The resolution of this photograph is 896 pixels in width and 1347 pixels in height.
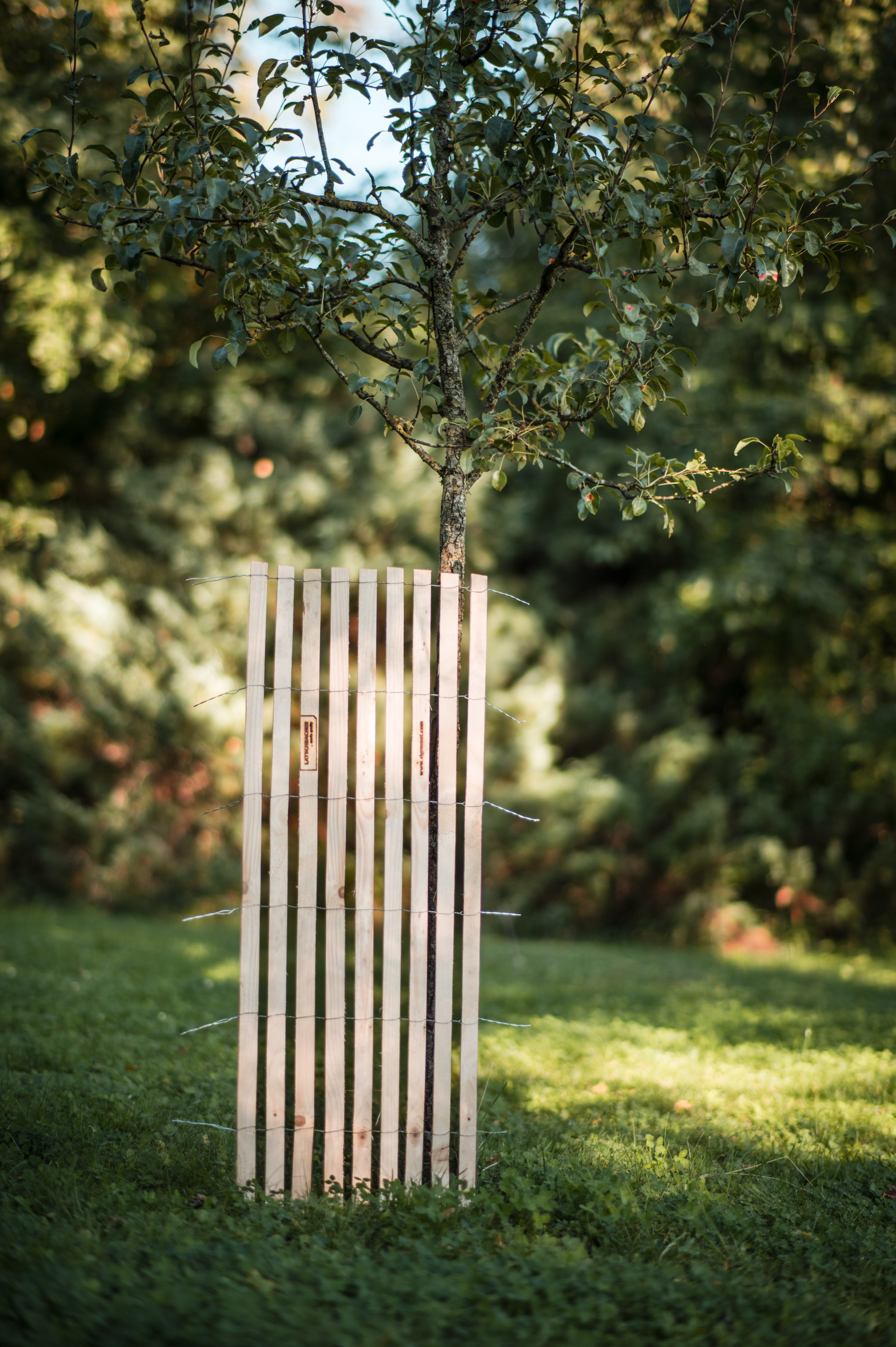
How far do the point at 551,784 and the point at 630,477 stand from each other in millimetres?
8757

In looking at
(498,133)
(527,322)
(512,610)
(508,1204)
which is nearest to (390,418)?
(527,322)

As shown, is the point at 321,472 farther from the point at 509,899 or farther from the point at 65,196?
the point at 65,196

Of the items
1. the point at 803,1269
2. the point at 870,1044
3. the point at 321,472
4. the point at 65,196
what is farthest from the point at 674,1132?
the point at 321,472

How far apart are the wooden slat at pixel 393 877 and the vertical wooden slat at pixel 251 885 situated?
466 millimetres

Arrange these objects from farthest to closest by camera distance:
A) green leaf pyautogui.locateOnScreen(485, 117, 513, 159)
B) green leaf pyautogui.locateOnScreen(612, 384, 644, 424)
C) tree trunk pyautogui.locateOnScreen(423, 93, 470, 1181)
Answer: tree trunk pyautogui.locateOnScreen(423, 93, 470, 1181), green leaf pyautogui.locateOnScreen(612, 384, 644, 424), green leaf pyautogui.locateOnScreen(485, 117, 513, 159)

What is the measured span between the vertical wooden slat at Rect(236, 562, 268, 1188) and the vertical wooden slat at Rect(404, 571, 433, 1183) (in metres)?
0.56

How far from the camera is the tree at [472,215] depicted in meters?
3.69

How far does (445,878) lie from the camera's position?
3756 millimetres

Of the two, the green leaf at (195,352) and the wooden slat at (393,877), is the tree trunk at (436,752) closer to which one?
the wooden slat at (393,877)

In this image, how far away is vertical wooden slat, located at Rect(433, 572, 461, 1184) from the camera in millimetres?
3727

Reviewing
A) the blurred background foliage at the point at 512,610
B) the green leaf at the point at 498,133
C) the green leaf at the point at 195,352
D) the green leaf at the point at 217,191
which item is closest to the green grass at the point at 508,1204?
the green leaf at the point at 195,352

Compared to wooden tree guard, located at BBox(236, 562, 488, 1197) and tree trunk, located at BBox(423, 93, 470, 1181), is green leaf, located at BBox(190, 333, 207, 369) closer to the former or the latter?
wooden tree guard, located at BBox(236, 562, 488, 1197)

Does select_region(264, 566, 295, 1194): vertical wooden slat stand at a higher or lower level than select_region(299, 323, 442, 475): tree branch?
lower

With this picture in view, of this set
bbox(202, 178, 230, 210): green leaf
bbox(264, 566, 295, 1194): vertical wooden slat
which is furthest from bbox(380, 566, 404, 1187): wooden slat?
bbox(202, 178, 230, 210): green leaf
